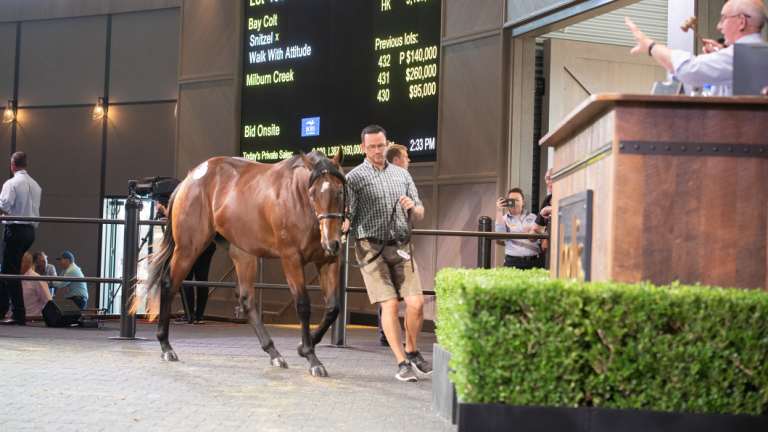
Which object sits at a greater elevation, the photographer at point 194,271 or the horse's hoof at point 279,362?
the photographer at point 194,271

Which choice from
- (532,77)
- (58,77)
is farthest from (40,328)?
(58,77)

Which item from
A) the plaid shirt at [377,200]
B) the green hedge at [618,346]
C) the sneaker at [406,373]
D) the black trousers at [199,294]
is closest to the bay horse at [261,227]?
the plaid shirt at [377,200]

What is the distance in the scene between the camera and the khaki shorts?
275 inches

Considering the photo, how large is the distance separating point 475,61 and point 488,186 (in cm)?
151

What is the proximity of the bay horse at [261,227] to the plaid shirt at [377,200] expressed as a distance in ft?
0.40

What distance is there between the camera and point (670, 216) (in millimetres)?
3545

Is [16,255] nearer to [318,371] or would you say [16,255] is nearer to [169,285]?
[169,285]

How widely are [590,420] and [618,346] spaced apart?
266 mm

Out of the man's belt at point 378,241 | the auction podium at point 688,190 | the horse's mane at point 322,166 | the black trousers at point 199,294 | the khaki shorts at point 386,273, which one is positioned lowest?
the black trousers at point 199,294

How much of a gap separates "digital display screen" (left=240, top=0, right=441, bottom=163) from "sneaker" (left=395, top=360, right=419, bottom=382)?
496 centimetres

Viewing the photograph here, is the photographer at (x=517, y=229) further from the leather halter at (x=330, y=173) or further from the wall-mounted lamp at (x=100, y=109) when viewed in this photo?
the wall-mounted lamp at (x=100, y=109)

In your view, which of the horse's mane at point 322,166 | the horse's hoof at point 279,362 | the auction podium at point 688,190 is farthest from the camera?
the horse's hoof at point 279,362

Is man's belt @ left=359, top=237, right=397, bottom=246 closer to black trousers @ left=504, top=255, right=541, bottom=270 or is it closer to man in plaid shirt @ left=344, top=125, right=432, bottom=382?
man in plaid shirt @ left=344, top=125, right=432, bottom=382

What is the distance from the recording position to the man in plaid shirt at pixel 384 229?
695cm
